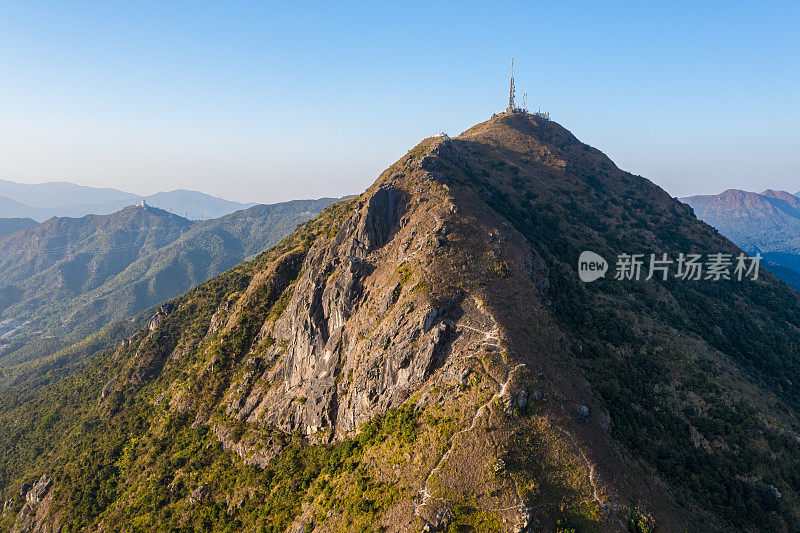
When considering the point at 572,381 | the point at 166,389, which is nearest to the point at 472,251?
the point at 572,381

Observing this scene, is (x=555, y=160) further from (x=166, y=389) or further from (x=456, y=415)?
(x=166, y=389)

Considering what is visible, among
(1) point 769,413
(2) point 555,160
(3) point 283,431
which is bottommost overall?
(3) point 283,431

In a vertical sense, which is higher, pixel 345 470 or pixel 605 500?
pixel 605 500

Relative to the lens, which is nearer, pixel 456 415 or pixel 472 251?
pixel 456 415
